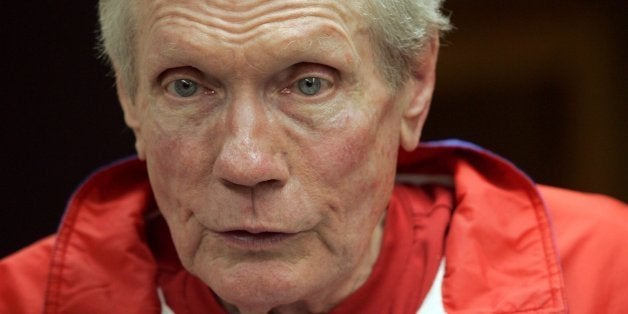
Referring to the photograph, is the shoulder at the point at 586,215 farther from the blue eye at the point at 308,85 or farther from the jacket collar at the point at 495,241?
the blue eye at the point at 308,85

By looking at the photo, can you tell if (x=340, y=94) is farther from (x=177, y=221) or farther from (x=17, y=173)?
(x=17, y=173)

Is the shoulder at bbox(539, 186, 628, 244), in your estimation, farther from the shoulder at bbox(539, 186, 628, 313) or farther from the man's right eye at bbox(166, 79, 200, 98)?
the man's right eye at bbox(166, 79, 200, 98)

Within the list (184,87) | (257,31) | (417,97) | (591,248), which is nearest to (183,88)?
(184,87)

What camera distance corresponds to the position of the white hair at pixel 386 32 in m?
2.34

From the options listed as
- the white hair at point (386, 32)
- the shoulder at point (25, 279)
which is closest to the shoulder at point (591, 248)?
the white hair at point (386, 32)

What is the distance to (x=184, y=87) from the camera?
7.57ft

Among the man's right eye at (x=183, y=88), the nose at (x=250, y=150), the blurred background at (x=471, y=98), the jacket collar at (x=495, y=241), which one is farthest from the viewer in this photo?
the blurred background at (x=471, y=98)

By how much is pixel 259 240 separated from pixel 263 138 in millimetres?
200

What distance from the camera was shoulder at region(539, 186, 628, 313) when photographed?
8.27 feet

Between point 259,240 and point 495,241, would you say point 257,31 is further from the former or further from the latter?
point 495,241

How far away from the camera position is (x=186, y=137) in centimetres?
229

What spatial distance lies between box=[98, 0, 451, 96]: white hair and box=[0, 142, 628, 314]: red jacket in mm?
356

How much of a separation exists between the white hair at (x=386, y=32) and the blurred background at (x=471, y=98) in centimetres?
121

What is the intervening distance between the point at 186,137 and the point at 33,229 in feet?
5.45
